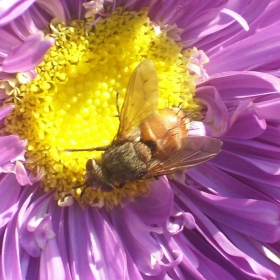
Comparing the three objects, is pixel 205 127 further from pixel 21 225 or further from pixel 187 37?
pixel 21 225

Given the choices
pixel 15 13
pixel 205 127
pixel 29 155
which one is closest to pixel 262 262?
pixel 205 127

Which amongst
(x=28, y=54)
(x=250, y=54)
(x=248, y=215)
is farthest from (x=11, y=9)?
(x=248, y=215)

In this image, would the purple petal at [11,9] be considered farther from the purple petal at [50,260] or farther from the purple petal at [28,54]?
the purple petal at [50,260]

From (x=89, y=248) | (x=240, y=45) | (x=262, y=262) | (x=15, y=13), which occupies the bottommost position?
(x=262, y=262)

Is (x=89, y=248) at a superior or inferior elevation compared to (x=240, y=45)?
inferior

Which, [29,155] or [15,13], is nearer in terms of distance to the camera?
[15,13]

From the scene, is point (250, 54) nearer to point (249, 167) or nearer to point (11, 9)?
point (249, 167)
